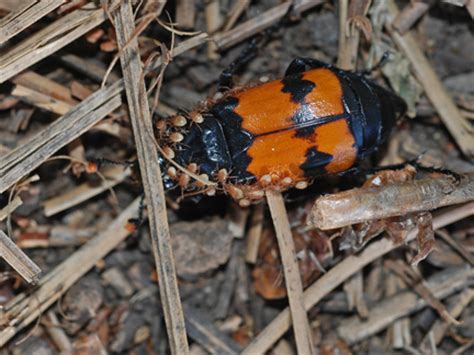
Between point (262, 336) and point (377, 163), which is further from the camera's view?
point (377, 163)

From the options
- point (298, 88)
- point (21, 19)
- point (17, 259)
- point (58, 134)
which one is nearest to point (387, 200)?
point (298, 88)

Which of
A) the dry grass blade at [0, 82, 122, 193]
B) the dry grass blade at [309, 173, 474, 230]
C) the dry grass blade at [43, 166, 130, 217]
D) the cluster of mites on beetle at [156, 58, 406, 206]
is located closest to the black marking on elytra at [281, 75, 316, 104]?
the cluster of mites on beetle at [156, 58, 406, 206]

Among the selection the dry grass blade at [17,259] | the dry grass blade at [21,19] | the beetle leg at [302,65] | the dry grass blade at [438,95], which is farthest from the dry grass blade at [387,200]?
the dry grass blade at [21,19]

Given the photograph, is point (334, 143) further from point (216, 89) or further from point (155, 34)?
point (155, 34)

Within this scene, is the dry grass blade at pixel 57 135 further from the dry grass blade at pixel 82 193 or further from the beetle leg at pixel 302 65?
the beetle leg at pixel 302 65

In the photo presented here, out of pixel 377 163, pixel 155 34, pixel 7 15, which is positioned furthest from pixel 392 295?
pixel 7 15

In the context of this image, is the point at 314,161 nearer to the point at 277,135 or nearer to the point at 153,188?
the point at 277,135

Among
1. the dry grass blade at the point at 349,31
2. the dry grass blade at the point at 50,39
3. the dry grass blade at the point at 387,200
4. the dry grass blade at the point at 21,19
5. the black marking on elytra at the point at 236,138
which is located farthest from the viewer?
the dry grass blade at the point at 349,31
